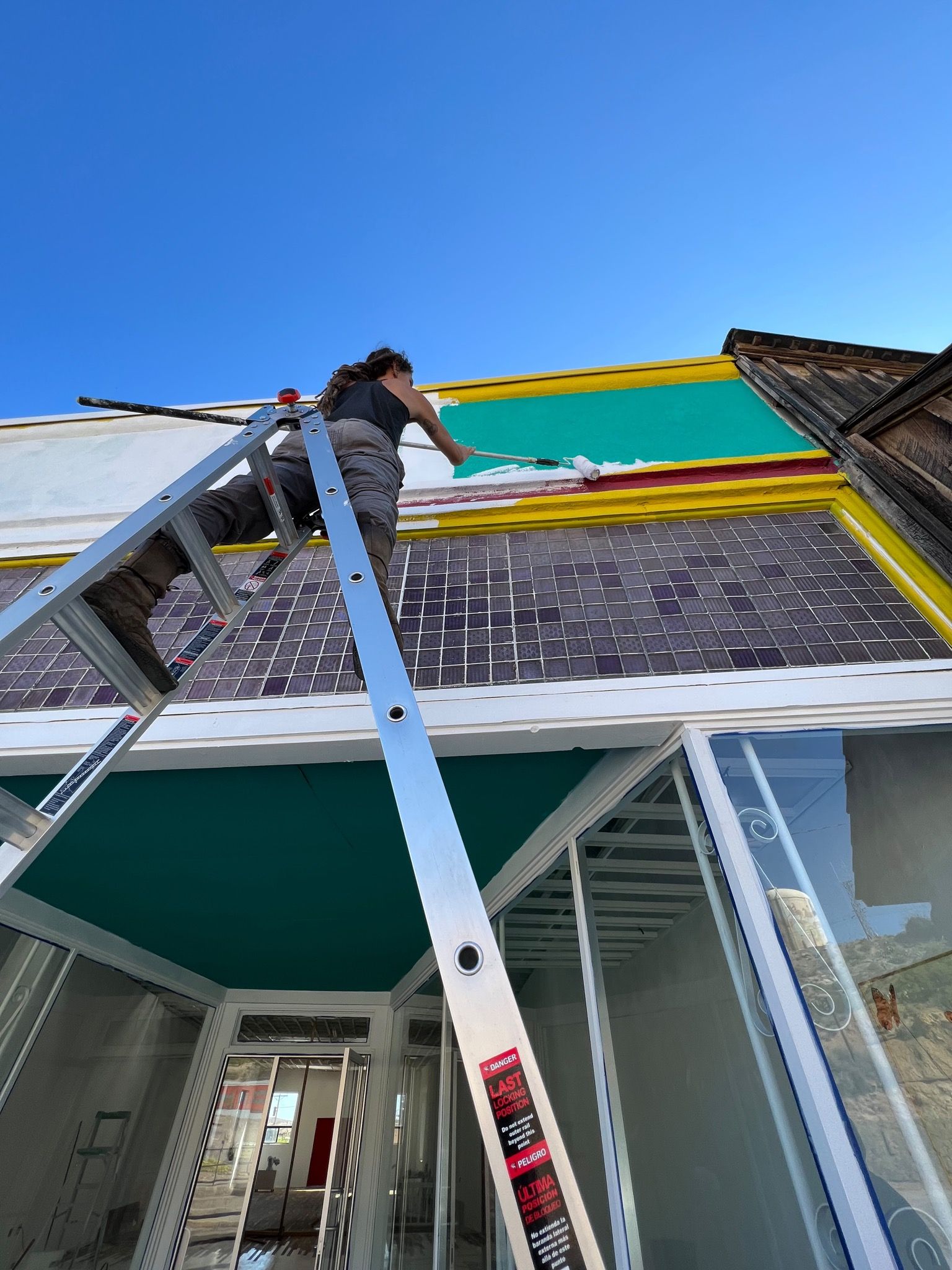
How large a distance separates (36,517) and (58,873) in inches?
69.6

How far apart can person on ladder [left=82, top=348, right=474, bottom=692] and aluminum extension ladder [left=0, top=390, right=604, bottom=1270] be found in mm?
37

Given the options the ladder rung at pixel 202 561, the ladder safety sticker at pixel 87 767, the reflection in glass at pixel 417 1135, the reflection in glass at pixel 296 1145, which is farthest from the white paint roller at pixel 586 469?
the reflection in glass at pixel 296 1145

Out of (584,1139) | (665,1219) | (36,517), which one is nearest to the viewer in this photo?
(665,1219)

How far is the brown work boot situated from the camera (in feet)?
3.78

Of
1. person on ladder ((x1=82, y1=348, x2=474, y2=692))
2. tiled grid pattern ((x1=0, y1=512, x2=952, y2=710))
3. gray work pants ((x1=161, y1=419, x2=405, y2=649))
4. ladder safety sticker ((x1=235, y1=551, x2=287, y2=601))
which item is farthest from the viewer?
tiled grid pattern ((x1=0, y1=512, x2=952, y2=710))

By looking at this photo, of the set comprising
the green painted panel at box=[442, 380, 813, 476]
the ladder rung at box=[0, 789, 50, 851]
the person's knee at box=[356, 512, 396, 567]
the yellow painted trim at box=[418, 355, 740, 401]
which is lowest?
the ladder rung at box=[0, 789, 50, 851]

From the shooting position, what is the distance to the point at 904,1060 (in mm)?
1260

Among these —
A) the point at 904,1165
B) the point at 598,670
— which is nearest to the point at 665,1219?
the point at 904,1165

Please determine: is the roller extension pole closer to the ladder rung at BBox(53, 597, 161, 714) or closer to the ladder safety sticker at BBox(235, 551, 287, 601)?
the ladder safety sticker at BBox(235, 551, 287, 601)

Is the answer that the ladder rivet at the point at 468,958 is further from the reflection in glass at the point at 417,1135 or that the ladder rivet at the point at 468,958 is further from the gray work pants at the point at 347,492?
the reflection in glass at the point at 417,1135

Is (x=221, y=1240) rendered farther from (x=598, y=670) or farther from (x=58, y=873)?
(x=598, y=670)

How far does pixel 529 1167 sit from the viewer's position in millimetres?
510

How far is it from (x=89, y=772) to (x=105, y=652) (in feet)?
0.75

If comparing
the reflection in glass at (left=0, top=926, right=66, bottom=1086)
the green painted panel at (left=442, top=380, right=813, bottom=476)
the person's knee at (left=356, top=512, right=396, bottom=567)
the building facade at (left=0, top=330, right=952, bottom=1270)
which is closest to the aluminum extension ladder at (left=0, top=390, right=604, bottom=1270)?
the person's knee at (left=356, top=512, right=396, bottom=567)
